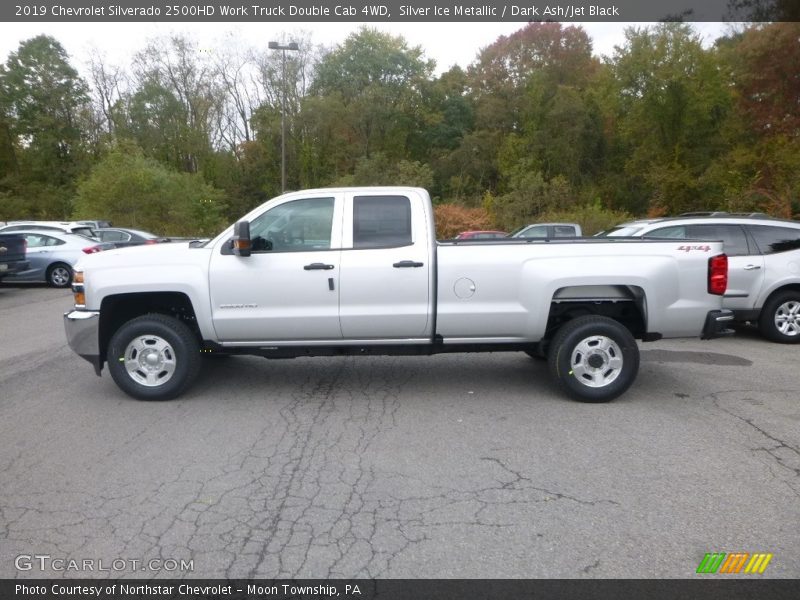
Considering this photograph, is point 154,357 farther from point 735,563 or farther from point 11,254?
point 11,254

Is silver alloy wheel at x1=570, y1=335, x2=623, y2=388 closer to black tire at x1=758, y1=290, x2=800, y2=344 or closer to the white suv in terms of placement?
the white suv

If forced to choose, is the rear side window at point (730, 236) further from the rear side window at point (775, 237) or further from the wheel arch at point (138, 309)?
the wheel arch at point (138, 309)

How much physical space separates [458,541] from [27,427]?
13.3 feet

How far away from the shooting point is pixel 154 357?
246 inches

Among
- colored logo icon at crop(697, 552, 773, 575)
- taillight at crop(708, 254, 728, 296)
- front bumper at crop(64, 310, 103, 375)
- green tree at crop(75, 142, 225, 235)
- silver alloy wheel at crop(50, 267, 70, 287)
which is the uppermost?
green tree at crop(75, 142, 225, 235)

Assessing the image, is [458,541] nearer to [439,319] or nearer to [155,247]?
[439,319]

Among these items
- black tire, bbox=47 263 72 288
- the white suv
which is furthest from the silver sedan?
the white suv

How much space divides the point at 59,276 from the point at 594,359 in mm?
15662

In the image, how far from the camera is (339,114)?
5194 centimetres

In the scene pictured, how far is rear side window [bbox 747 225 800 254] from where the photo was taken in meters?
9.28

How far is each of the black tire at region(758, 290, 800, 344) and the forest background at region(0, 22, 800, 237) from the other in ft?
94.7

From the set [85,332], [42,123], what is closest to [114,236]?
[85,332]
